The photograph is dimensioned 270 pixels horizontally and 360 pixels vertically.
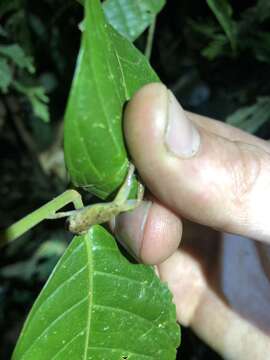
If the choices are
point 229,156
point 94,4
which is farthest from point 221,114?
point 94,4

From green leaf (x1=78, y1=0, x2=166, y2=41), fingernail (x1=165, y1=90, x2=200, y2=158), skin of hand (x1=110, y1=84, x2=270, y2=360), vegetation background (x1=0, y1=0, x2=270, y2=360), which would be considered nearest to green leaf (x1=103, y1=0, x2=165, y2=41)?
green leaf (x1=78, y1=0, x2=166, y2=41)

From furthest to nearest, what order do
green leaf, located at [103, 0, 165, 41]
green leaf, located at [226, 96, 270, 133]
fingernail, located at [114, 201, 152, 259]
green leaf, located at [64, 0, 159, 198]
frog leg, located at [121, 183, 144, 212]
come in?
green leaf, located at [226, 96, 270, 133] < green leaf, located at [103, 0, 165, 41] < fingernail, located at [114, 201, 152, 259] < frog leg, located at [121, 183, 144, 212] < green leaf, located at [64, 0, 159, 198]

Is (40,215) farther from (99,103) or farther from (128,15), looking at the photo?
(128,15)

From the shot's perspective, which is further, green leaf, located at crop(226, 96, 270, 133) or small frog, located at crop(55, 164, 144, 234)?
green leaf, located at crop(226, 96, 270, 133)

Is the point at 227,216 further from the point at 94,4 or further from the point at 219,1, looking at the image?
the point at 219,1

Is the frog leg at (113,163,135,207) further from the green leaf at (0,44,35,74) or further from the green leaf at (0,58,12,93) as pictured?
the green leaf at (0,44,35,74)

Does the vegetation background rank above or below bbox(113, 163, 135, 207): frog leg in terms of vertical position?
below

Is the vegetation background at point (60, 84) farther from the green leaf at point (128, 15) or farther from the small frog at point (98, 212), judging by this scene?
the small frog at point (98, 212)

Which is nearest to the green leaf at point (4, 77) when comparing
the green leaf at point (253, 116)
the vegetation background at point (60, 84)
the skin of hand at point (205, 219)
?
the vegetation background at point (60, 84)
